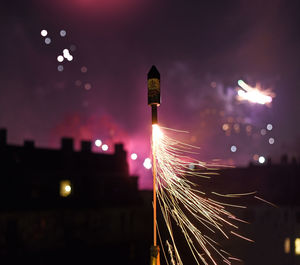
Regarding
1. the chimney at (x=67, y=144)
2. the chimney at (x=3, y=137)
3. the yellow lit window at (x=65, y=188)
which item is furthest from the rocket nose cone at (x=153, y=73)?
the chimney at (x=67, y=144)

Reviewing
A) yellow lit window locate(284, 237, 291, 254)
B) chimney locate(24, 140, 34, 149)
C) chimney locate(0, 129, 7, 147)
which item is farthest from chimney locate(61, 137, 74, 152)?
yellow lit window locate(284, 237, 291, 254)

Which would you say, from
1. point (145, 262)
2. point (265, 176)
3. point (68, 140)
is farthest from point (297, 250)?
point (68, 140)

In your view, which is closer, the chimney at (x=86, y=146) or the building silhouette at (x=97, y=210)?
the building silhouette at (x=97, y=210)

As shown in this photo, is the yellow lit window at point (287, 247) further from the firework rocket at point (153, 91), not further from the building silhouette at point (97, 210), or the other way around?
the firework rocket at point (153, 91)

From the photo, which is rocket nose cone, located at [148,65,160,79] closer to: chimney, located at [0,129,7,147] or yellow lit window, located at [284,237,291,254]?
chimney, located at [0,129,7,147]

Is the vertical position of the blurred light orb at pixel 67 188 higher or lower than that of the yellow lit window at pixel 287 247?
higher

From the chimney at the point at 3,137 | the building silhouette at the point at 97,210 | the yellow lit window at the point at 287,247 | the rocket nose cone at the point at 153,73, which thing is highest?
the chimney at the point at 3,137
